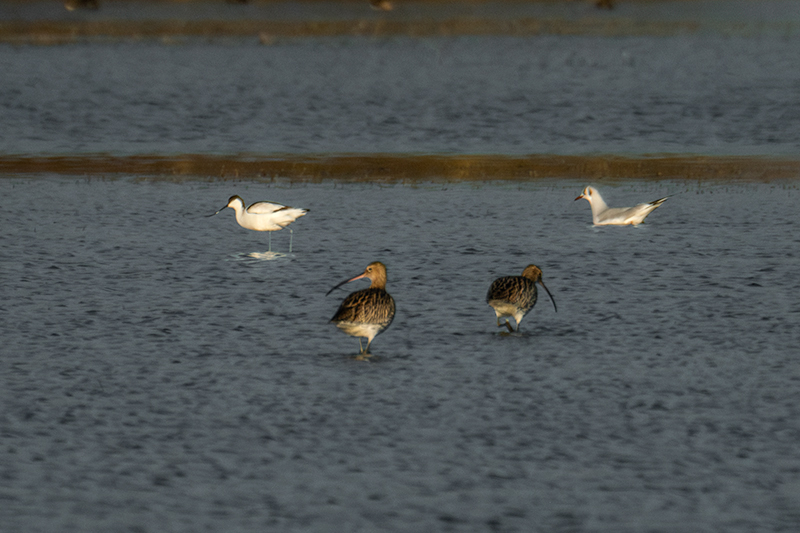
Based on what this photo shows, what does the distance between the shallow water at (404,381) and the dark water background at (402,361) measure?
28 millimetres

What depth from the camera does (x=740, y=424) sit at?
835cm

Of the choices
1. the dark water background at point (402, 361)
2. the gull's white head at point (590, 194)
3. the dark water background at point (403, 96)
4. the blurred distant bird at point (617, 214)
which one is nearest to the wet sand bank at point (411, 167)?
the dark water background at point (402, 361)

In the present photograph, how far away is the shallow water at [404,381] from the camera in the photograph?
7.02 meters

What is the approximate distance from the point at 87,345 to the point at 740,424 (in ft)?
16.9

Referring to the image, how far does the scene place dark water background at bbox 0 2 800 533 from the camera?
7066 millimetres

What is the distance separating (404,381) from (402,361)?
59 centimetres

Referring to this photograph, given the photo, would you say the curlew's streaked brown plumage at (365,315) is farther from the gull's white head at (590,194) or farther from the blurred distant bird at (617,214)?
the gull's white head at (590,194)

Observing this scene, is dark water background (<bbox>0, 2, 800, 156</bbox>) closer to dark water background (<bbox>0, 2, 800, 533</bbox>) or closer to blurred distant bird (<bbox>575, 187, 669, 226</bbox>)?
dark water background (<bbox>0, 2, 800, 533</bbox>)

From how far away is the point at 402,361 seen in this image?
993 centimetres

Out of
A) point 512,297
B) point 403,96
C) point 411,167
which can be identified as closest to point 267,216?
point 512,297

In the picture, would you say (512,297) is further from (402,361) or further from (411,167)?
(411,167)

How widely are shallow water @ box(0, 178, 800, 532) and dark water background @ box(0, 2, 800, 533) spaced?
0.03 m

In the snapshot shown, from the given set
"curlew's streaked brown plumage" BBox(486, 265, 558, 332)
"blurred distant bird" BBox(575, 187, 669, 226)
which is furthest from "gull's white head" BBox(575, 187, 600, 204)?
"curlew's streaked brown plumage" BBox(486, 265, 558, 332)

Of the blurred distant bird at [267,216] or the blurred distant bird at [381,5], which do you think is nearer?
the blurred distant bird at [267,216]
